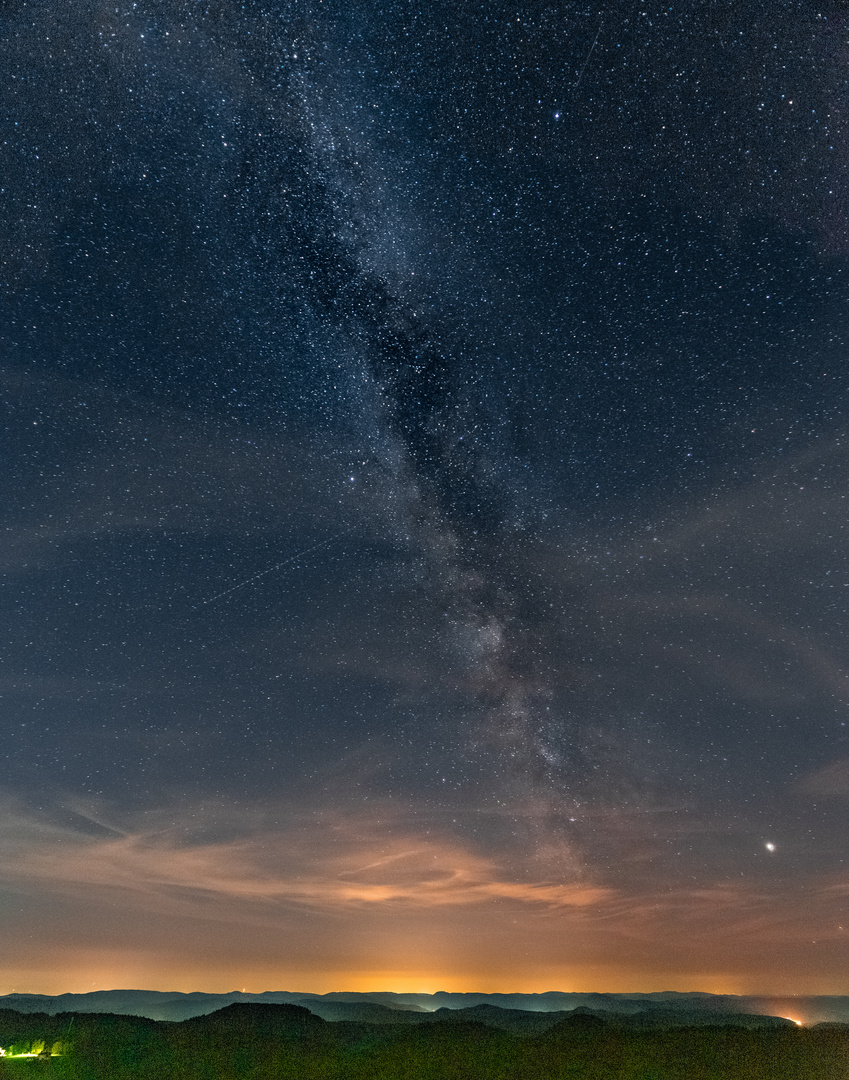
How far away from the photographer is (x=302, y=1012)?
82000 mm

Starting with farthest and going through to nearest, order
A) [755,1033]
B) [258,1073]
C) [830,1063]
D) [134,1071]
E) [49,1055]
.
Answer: [755,1033] → [830,1063] → [258,1073] → [134,1071] → [49,1055]

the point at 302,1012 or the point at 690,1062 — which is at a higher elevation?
the point at 302,1012

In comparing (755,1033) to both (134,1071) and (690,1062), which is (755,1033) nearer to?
(690,1062)

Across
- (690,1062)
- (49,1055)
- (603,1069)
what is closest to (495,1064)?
(603,1069)

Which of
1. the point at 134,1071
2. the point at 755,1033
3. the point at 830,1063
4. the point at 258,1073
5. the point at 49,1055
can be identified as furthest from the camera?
the point at 755,1033

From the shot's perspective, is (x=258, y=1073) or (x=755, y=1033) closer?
(x=258, y=1073)

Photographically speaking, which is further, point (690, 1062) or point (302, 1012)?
point (302, 1012)

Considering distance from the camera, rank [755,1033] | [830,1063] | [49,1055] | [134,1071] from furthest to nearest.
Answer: [755,1033] → [830,1063] → [134,1071] → [49,1055]

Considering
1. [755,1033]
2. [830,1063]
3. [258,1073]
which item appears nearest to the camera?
[258,1073]

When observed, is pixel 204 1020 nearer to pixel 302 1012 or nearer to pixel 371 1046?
pixel 302 1012

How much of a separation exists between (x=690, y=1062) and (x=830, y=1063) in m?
13.8

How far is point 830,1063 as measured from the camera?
7194cm

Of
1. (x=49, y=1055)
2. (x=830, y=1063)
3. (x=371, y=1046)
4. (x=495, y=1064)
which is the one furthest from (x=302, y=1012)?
(x=830, y=1063)

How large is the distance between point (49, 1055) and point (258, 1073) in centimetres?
1958
